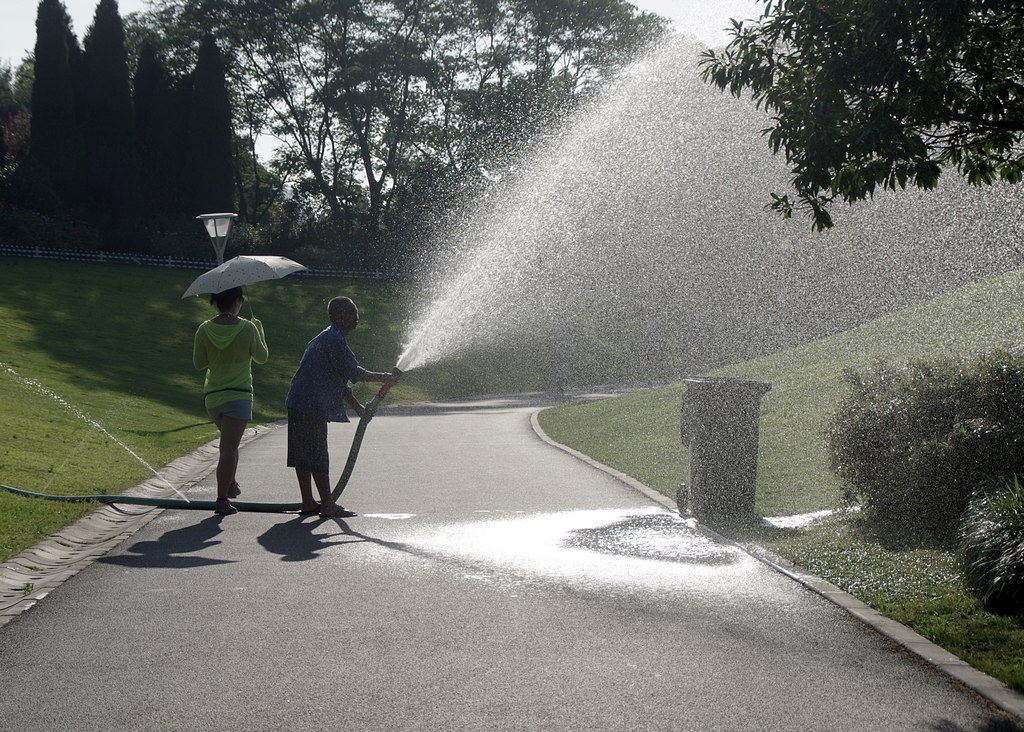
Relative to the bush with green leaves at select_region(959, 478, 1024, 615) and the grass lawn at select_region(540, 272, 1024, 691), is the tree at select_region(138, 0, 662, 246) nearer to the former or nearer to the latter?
the grass lawn at select_region(540, 272, 1024, 691)

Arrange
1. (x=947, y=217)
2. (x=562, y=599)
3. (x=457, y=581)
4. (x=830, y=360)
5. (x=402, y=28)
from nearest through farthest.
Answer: (x=562, y=599)
(x=457, y=581)
(x=830, y=360)
(x=947, y=217)
(x=402, y=28)

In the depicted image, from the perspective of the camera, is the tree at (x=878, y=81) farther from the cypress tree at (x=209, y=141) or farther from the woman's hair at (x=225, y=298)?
the cypress tree at (x=209, y=141)

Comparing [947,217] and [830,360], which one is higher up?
[947,217]

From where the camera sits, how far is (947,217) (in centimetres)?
2839

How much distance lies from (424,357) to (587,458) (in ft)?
15.9

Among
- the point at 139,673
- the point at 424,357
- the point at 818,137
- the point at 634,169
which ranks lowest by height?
the point at 139,673

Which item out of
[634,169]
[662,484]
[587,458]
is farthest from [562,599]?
[634,169]

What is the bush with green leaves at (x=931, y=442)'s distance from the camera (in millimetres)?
8133

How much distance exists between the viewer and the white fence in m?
50.8

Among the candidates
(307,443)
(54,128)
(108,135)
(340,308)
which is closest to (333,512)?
(307,443)

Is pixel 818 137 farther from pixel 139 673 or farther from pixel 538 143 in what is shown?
pixel 538 143

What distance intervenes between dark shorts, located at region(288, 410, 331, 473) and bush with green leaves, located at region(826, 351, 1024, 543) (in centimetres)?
431

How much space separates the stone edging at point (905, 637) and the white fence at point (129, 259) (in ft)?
137

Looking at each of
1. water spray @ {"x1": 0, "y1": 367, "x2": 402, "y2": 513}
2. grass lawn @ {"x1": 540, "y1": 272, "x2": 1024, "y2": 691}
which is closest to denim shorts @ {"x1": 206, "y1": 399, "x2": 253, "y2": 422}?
water spray @ {"x1": 0, "y1": 367, "x2": 402, "y2": 513}
